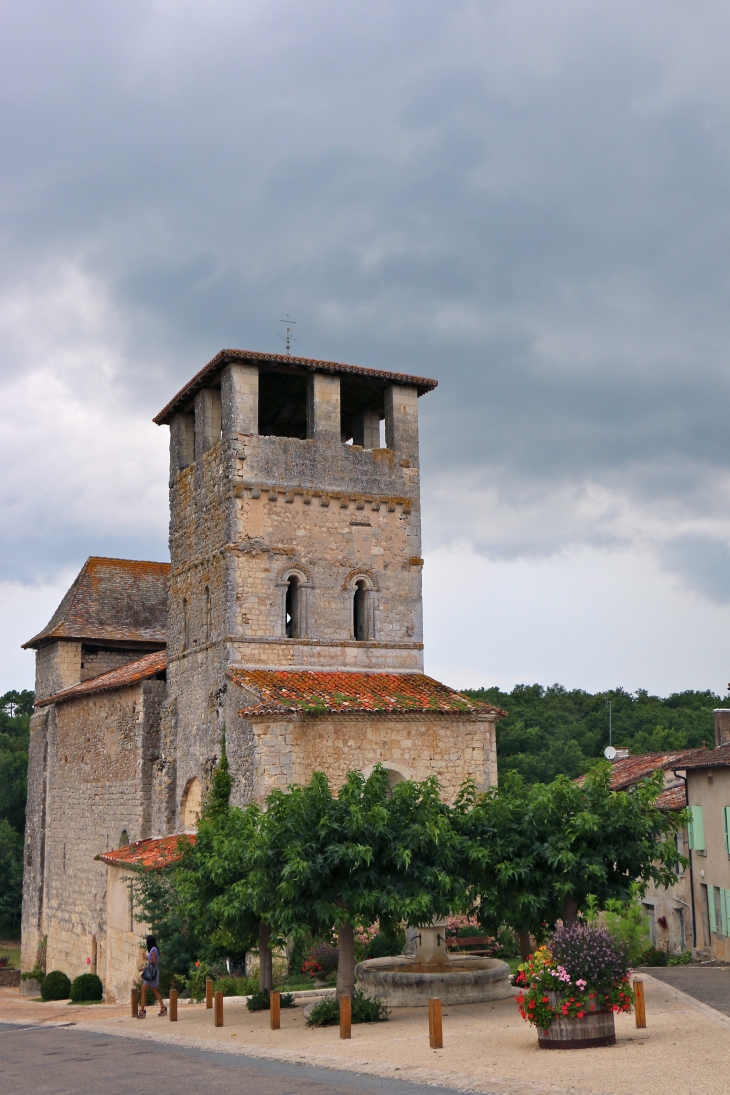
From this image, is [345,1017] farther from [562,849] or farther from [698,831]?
[698,831]

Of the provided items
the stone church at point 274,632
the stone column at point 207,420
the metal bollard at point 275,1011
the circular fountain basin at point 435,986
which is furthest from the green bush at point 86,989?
the stone column at point 207,420

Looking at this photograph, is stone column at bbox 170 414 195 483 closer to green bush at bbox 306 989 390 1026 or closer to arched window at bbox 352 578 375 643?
arched window at bbox 352 578 375 643

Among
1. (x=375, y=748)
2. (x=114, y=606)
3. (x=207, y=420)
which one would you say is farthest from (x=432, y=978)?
(x=114, y=606)

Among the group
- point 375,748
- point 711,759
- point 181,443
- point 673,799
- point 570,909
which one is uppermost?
point 181,443

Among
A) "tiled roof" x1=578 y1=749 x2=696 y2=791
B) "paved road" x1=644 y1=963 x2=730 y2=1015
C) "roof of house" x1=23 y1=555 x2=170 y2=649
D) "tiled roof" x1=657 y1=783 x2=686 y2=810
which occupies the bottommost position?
"paved road" x1=644 y1=963 x2=730 y2=1015

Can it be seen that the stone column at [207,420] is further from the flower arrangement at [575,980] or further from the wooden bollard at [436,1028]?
the flower arrangement at [575,980]

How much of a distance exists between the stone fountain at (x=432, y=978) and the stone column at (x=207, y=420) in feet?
40.8

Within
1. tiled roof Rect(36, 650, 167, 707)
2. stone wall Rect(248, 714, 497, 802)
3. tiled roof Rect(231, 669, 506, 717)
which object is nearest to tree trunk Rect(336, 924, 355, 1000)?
stone wall Rect(248, 714, 497, 802)

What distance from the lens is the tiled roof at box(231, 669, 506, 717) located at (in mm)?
21125

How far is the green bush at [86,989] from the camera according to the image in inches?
1002

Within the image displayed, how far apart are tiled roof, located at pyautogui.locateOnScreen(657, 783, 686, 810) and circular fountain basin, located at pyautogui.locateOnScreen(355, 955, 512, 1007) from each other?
1548 centimetres

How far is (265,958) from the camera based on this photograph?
17906mm

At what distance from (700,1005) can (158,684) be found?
15490 mm

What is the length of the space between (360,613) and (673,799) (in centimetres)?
1399
